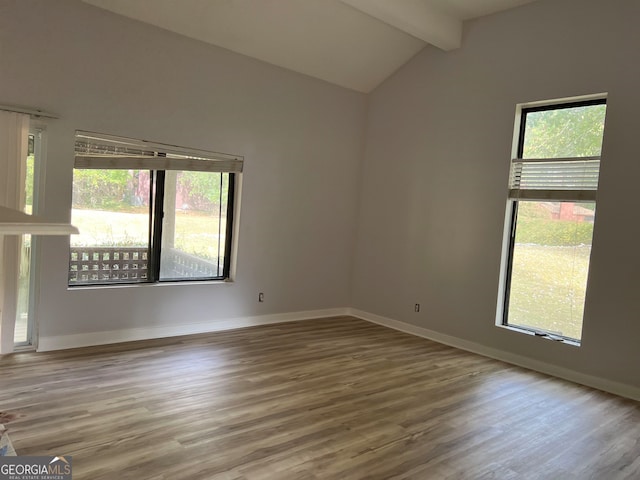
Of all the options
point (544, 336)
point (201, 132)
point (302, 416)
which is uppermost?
point (201, 132)

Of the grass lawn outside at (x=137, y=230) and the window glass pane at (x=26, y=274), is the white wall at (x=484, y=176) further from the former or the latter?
the window glass pane at (x=26, y=274)

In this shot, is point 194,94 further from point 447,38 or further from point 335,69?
point 447,38

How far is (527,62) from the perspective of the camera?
4.63 meters

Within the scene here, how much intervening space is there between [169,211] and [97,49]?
164cm

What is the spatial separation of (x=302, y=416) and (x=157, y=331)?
7.44ft

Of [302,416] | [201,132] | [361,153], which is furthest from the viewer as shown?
[361,153]

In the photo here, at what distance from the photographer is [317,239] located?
602cm

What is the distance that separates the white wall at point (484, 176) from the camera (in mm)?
3986

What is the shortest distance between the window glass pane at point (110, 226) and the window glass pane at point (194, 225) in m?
0.23

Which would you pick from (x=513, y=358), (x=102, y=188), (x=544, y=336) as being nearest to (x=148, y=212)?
(x=102, y=188)

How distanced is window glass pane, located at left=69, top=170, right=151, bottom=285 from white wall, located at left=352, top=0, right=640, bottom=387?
9.62 ft

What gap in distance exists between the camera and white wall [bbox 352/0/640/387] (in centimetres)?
399

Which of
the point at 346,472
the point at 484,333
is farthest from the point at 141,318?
the point at 484,333

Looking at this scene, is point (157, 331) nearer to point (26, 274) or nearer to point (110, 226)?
point (110, 226)
